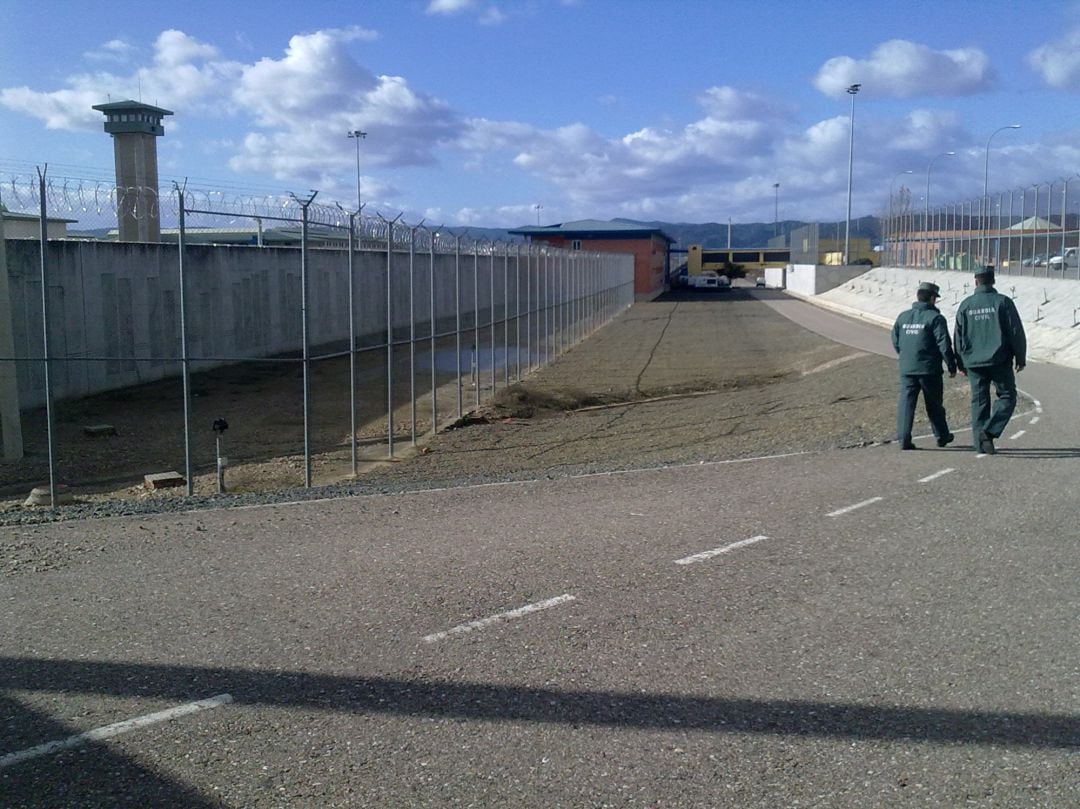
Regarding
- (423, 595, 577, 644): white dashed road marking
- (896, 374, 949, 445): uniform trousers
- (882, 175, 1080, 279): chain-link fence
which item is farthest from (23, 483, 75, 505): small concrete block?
(882, 175, 1080, 279): chain-link fence

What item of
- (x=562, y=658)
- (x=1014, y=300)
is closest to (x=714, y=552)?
(x=562, y=658)

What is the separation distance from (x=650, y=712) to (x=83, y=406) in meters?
16.7

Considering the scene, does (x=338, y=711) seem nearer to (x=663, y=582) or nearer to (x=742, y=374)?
(x=663, y=582)

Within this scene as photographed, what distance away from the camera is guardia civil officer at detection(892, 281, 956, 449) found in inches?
445

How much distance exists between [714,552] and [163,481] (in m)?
7.34

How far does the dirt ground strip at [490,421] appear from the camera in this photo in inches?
528

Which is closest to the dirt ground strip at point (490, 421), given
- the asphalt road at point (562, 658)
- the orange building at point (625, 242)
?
the asphalt road at point (562, 658)

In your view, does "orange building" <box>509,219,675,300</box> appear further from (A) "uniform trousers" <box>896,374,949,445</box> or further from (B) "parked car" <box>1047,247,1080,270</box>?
(A) "uniform trousers" <box>896,374,949,445</box>

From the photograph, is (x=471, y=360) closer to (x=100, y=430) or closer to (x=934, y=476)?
(x=100, y=430)

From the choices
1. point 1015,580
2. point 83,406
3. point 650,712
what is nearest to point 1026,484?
point 1015,580

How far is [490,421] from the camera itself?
18406 millimetres

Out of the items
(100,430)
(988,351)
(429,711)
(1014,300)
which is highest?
(1014,300)

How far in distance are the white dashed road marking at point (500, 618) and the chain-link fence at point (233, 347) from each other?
549 centimetres

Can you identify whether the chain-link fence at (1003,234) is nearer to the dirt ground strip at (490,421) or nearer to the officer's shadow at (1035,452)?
the dirt ground strip at (490,421)
